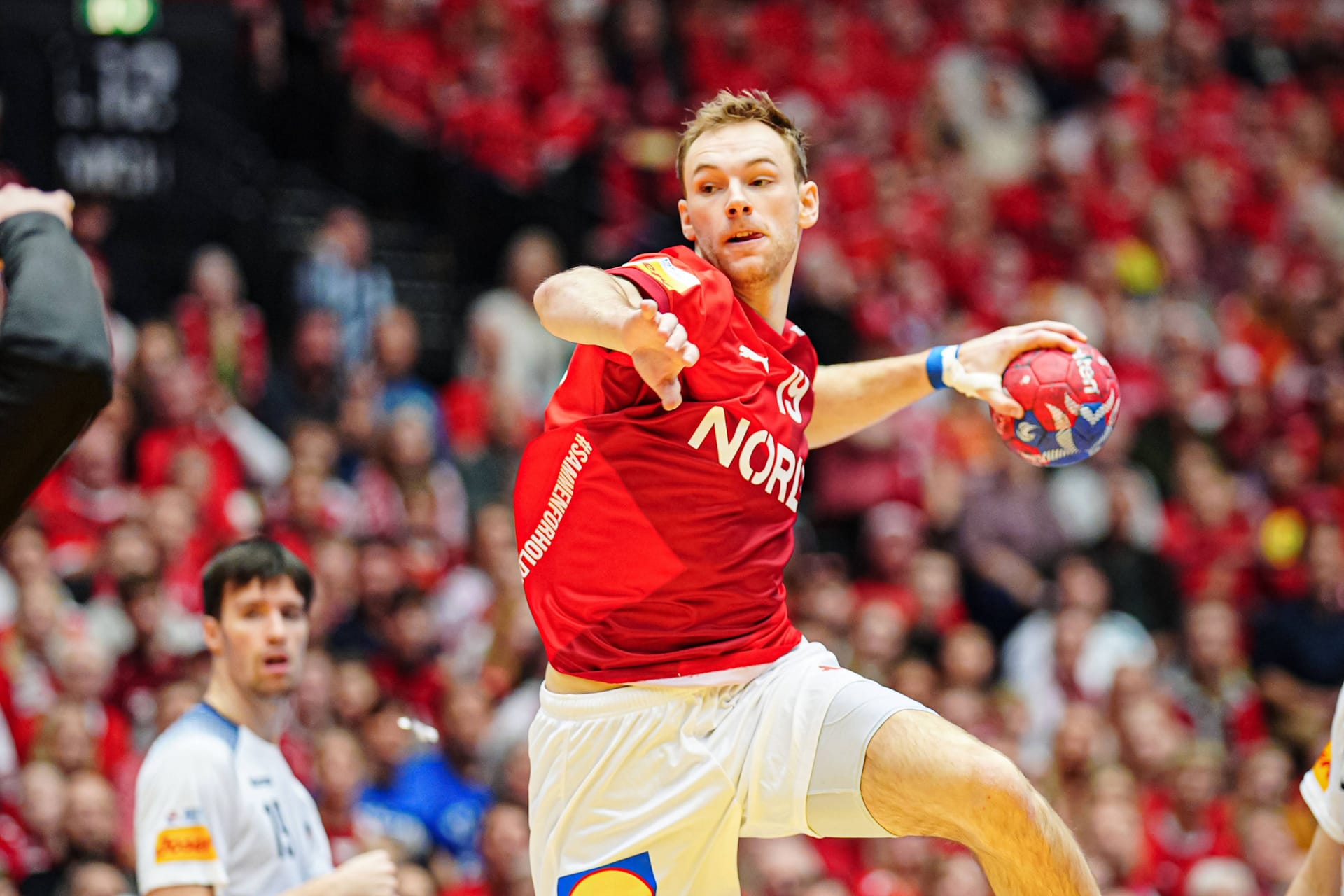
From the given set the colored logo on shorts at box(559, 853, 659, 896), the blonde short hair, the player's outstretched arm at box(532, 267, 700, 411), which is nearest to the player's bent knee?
the colored logo on shorts at box(559, 853, 659, 896)

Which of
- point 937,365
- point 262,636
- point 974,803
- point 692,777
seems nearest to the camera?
point 974,803

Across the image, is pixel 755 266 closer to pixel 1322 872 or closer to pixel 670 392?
pixel 670 392

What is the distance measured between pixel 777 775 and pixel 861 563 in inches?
279

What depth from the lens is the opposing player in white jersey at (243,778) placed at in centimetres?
512

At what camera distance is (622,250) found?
12.2 meters

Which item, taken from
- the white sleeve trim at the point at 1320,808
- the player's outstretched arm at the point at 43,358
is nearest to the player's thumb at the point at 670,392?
the player's outstretched arm at the point at 43,358

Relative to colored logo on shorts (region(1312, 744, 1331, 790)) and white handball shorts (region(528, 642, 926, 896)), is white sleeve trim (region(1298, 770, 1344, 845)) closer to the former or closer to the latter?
colored logo on shorts (region(1312, 744, 1331, 790))

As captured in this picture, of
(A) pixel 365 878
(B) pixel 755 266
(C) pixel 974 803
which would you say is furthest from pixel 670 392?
(A) pixel 365 878

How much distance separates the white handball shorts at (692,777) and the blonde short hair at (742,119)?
1.64m

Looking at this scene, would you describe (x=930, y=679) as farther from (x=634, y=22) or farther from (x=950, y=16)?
(x=950, y=16)

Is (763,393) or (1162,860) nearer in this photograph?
(763,393)

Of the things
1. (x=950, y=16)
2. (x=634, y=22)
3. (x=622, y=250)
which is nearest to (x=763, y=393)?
(x=622, y=250)

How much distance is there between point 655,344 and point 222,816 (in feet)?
7.85

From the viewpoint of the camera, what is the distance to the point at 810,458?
11875mm
